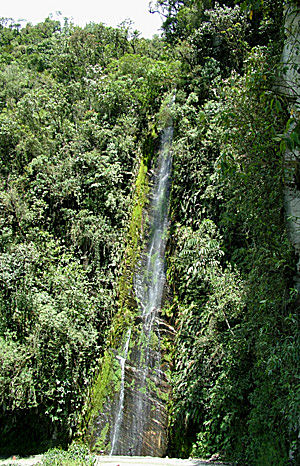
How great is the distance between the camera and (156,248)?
947 cm

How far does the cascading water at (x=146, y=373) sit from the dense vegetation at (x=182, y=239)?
39 centimetres

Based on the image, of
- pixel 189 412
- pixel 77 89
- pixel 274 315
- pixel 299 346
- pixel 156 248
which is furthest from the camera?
pixel 77 89

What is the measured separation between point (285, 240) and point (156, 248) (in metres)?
4.84

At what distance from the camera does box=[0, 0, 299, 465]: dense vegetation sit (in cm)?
514

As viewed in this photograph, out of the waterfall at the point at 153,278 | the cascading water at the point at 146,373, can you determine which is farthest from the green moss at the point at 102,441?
the waterfall at the point at 153,278

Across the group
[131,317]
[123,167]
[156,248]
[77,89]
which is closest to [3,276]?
[131,317]

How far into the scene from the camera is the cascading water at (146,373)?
7324 millimetres

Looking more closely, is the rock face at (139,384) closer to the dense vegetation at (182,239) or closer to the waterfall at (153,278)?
the waterfall at (153,278)

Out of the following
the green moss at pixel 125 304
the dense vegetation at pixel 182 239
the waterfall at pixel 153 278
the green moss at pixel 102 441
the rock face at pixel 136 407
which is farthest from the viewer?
the green moss at pixel 125 304

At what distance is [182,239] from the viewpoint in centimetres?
867

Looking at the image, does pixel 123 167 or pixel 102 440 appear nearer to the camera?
pixel 102 440

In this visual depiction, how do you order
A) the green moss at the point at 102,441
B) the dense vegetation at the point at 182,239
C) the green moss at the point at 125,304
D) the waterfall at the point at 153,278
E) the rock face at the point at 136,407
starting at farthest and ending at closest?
the green moss at the point at 125,304
the waterfall at the point at 153,278
the green moss at the point at 102,441
the rock face at the point at 136,407
the dense vegetation at the point at 182,239

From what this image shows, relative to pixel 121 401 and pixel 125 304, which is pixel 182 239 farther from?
pixel 121 401

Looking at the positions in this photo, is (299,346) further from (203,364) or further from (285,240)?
(203,364)
